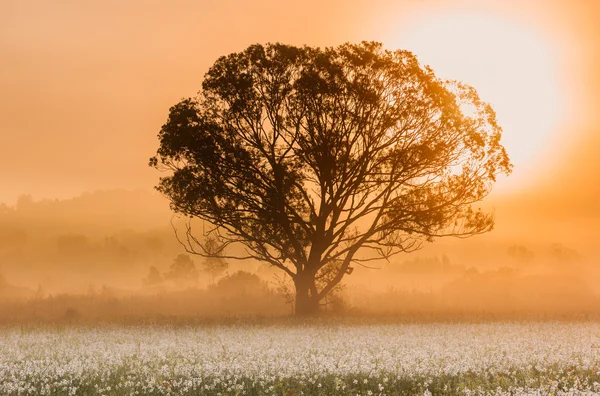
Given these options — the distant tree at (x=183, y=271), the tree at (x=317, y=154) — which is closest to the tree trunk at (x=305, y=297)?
the tree at (x=317, y=154)

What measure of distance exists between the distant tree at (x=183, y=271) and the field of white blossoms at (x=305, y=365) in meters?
71.2

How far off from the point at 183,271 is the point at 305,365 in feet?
266

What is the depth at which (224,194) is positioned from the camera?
3206 cm

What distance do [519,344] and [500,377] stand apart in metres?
4.99

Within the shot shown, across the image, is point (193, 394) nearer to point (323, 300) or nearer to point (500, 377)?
point (500, 377)

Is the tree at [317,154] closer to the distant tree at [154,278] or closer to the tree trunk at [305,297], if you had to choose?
the tree trunk at [305,297]

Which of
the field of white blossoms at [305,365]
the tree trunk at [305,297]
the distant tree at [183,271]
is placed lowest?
the field of white blossoms at [305,365]

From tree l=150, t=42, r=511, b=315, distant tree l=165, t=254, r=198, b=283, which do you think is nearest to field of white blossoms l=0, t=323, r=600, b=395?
tree l=150, t=42, r=511, b=315

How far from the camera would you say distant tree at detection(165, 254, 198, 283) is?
301 ft

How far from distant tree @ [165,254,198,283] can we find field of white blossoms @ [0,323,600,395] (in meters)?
71.2

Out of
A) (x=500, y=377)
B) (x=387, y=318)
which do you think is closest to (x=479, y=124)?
(x=387, y=318)

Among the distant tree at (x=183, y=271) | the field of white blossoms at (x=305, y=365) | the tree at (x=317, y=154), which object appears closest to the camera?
the field of white blossoms at (x=305, y=365)

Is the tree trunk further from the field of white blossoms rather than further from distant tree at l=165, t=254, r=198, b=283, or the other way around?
distant tree at l=165, t=254, r=198, b=283

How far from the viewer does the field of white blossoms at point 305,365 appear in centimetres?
1292
